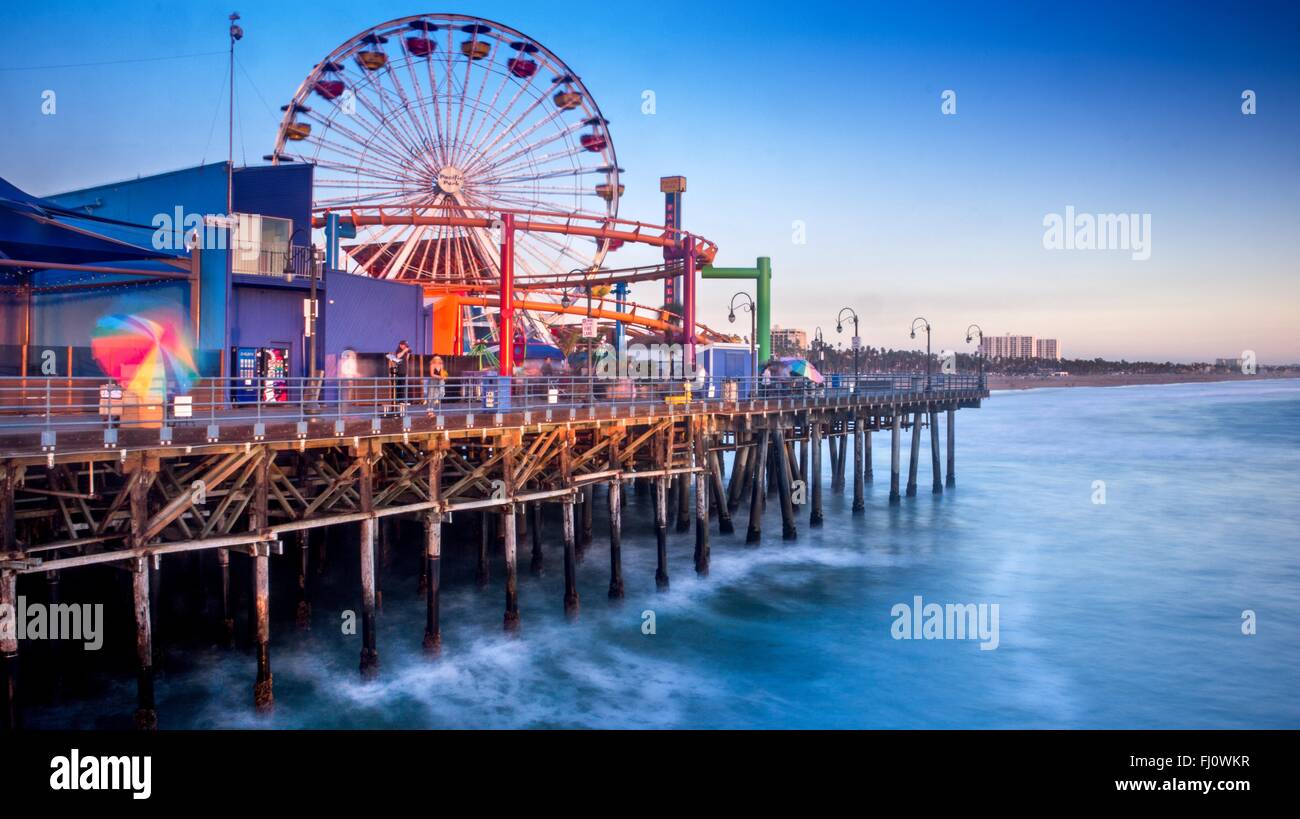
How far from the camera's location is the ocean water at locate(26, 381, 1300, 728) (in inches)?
639

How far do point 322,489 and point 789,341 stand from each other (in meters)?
136

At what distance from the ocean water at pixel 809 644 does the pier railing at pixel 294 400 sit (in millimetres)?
4779

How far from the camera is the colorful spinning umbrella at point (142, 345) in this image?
72.6 feet

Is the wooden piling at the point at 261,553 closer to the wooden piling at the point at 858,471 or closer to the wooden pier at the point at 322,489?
the wooden pier at the point at 322,489

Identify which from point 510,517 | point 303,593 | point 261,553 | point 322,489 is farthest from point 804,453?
point 261,553

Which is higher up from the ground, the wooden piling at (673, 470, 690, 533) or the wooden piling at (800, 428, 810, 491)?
the wooden piling at (800, 428, 810, 491)

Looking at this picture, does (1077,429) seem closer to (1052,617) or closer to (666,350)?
(666,350)

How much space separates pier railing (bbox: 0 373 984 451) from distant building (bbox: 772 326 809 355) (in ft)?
329

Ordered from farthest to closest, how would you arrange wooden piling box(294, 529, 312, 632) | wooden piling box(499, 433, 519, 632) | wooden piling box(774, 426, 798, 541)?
wooden piling box(774, 426, 798, 541), wooden piling box(294, 529, 312, 632), wooden piling box(499, 433, 519, 632)

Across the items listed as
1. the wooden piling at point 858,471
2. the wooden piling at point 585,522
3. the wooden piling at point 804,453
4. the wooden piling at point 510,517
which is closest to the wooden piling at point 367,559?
the wooden piling at point 510,517

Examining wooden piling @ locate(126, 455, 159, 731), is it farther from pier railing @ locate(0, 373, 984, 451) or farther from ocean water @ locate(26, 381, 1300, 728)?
ocean water @ locate(26, 381, 1300, 728)

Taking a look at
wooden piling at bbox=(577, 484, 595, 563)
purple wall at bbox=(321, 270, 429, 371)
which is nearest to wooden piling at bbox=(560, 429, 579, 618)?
wooden piling at bbox=(577, 484, 595, 563)
